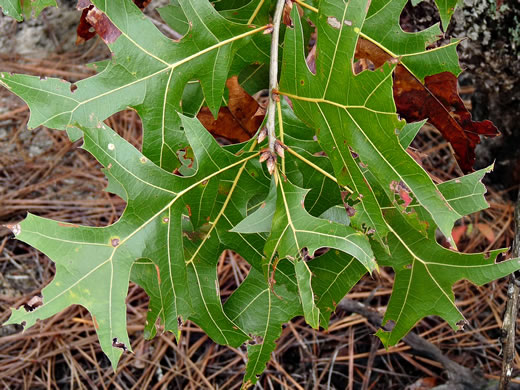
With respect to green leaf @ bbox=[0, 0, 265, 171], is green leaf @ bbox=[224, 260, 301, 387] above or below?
below

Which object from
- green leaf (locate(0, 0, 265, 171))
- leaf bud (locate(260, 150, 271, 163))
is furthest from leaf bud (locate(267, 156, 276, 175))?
green leaf (locate(0, 0, 265, 171))

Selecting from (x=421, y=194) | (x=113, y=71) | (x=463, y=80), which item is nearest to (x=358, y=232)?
(x=421, y=194)

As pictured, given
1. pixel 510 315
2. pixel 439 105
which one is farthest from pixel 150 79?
pixel 510 315

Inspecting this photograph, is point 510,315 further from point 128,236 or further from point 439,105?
point 128,236

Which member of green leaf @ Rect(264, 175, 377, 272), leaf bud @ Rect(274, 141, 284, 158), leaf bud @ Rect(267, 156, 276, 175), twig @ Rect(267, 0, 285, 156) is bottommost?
green leaf @ Rect(264, 175, 377, 272)

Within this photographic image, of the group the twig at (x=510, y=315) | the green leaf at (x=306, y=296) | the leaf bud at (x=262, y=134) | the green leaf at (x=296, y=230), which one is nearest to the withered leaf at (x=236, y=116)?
the leaf bud at (x=262, y=134)

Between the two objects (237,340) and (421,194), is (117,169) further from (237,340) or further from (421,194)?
(421,194)

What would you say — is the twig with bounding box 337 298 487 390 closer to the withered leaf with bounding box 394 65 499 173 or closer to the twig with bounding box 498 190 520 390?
the twig with bounding box 498 190 520 390
